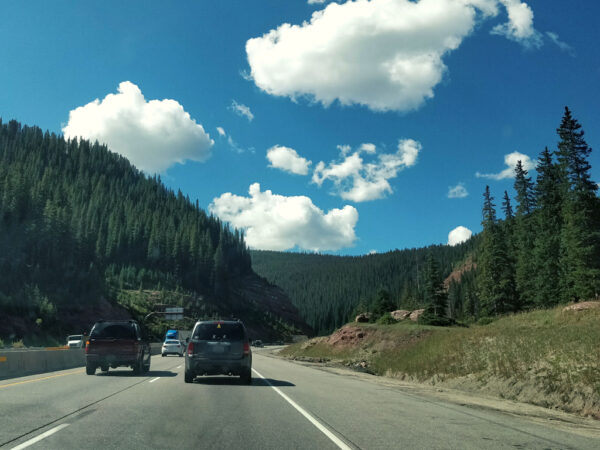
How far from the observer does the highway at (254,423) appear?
301 inches

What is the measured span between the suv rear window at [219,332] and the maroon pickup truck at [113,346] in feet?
19.3

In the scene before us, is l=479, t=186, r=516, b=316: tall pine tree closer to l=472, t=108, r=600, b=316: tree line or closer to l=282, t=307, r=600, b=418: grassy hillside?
l=472, t=108, r=600, b=316: tree line

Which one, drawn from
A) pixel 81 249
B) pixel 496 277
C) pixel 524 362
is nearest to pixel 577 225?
pixel 496 277

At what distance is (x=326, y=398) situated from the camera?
45.9 feet

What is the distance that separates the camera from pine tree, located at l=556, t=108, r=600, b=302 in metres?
52.5

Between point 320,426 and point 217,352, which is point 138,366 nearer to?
point 217,352

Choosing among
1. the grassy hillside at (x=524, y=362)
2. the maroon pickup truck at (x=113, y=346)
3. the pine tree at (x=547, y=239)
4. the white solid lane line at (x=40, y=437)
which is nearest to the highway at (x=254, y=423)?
the white solid lane line at (x=40, y=437)

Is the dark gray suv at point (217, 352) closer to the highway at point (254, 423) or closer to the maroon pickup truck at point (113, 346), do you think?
the highway at point (254, 423)

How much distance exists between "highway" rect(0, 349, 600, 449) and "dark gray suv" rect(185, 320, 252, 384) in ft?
7.15

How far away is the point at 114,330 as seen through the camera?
73.2 feet

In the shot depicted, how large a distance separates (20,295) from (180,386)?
7512 centimetres

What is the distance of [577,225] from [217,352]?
4938 cm

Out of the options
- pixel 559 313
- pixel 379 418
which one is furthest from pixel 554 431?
pixel 559 313

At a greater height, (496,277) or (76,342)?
(496,277)
